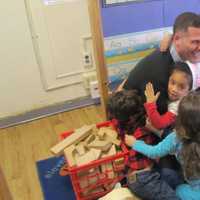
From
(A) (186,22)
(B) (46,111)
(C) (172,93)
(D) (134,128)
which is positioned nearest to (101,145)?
(D) (134,128)

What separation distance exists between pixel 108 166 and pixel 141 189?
26 cm

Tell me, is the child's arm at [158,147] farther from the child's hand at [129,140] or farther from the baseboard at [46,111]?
the baseboard at [46,111]

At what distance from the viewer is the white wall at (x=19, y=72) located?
217cm

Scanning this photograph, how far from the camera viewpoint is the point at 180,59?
1572 mm

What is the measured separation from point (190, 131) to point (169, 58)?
56 centimetres

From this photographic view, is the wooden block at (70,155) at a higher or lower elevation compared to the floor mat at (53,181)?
higher

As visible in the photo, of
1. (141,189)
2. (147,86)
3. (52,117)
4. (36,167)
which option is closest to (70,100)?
(52,117)

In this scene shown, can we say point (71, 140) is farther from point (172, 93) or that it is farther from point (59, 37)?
point (59, 37)

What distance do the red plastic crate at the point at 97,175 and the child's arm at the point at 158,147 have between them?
96 mm

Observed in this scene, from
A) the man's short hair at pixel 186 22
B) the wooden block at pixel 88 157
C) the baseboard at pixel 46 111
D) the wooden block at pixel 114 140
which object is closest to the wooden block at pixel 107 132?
the wooden block at pixel 114 140

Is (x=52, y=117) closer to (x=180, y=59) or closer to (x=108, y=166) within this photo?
(x=108, y=166)

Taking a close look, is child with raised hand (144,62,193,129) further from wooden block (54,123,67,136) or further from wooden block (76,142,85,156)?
wooden block (54,123,67,136)

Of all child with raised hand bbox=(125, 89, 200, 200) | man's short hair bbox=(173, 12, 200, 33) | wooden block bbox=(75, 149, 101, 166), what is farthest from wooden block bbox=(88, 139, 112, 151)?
man's short hair bbox=(173, 12, 200, 33)

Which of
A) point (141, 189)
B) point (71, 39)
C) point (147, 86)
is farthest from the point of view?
point (71, 39)
